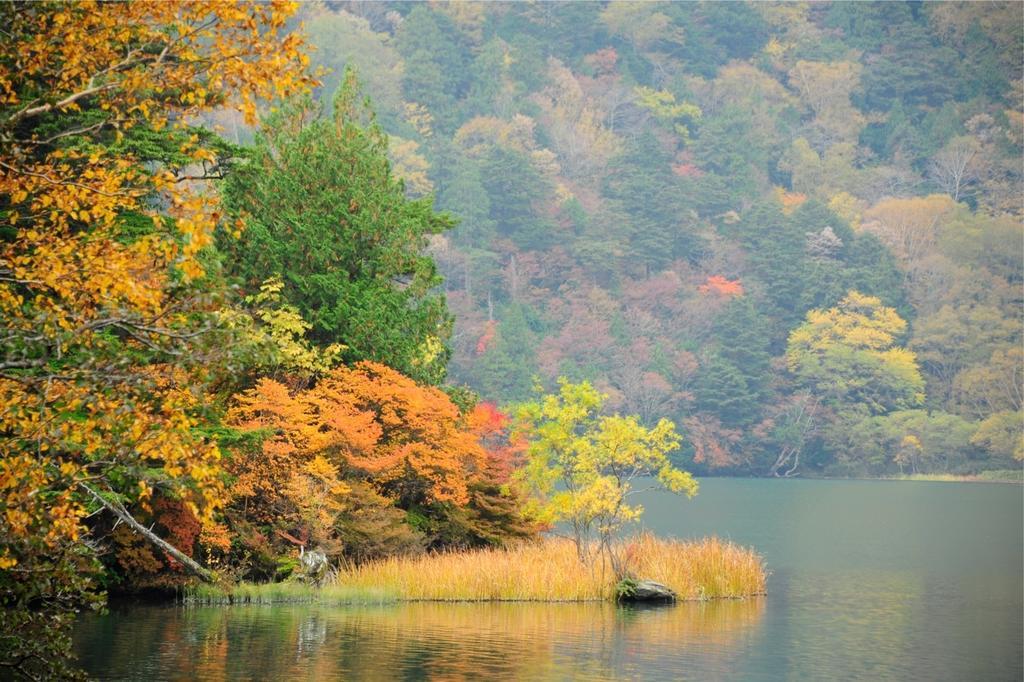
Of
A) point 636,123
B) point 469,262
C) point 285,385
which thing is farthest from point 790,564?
point 636,123

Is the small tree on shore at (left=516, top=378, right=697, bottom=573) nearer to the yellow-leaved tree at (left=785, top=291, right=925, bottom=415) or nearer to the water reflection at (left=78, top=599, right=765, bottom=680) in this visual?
the water reflection at (left=78, top=599, right=765, bottom=680)

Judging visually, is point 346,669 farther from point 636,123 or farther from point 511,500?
point 636,123

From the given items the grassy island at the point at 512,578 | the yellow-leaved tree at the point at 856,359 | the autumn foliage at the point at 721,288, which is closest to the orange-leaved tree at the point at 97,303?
the grassy island at the point at 512,578

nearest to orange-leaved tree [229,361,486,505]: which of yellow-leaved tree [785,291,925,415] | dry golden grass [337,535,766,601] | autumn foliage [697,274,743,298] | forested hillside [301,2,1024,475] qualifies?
dry golden grass [337,535,766,601]

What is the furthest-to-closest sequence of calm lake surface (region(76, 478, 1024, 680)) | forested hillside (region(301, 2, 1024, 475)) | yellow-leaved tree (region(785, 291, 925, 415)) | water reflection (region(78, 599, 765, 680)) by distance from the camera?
forested hillside (region(301, 2, 1024, 475)) < yellow-leaved tree (region(785, 291, 925, 415)) < calm lake surface (region(76, 478, 1024, 680)) < water reflection (region(78, 599, 765, 680))

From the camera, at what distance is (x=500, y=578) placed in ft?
101

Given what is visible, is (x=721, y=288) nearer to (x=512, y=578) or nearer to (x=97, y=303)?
(x=512, y=578)

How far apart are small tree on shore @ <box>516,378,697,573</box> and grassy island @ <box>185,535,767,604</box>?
75 cm

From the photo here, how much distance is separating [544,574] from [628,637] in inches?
235

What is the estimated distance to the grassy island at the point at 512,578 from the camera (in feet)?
98.9

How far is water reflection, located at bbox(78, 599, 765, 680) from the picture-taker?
20.7 meters

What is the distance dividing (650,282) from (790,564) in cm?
6386

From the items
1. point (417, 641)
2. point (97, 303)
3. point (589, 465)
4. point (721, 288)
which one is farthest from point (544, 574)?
point (721, 288)

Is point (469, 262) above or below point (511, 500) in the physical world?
above
